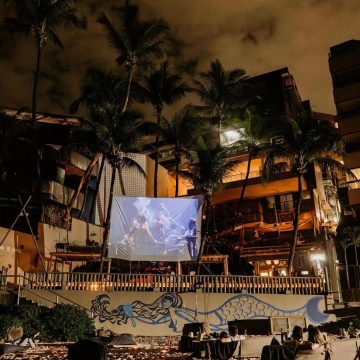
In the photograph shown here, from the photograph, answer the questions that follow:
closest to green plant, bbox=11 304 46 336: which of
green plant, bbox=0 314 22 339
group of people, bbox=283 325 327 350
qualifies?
green plant, bbox=0 314 22 339

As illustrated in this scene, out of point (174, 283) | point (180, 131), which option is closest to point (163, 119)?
point (180, 131)

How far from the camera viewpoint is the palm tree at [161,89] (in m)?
36.1

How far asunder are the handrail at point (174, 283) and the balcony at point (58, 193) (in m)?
10.1

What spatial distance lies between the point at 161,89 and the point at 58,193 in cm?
1161

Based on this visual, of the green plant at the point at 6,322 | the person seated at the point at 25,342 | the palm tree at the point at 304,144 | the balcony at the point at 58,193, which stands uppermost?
the palm tree at the point at 304,144

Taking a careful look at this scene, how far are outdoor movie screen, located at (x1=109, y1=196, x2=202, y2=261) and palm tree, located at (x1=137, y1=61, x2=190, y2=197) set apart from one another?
14.1m

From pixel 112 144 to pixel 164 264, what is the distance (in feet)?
29.8

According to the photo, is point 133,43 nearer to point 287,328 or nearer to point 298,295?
point 298,295

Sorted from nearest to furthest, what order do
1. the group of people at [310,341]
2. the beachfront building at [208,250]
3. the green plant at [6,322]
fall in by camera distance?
the group of people at [310,341]
the green plant at [6,322]
the beachfront building at [208,250]

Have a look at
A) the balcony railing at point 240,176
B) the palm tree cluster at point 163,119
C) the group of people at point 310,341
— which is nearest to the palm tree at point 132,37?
the palm tree cluster at point 163,119

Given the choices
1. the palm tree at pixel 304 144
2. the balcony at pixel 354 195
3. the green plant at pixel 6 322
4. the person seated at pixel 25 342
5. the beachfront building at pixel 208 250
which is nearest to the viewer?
the person seated at pixel 25 342

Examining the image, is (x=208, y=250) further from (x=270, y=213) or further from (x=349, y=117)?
(x=349, y=117)

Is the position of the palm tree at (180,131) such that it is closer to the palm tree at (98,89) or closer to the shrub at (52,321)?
the palm tree at (98,89)

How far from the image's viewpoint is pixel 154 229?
22.7 metres
